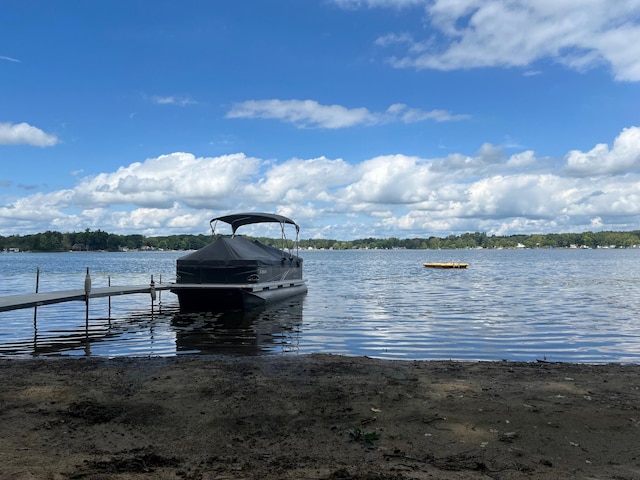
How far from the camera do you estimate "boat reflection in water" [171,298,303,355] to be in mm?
14766

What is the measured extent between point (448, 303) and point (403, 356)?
15.2 meters

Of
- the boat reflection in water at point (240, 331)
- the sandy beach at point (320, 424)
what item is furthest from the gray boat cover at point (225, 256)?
the sandy beach at point (320, 424)

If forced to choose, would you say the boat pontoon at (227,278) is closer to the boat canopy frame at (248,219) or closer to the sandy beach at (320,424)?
the boat canopy frame at (248,219)

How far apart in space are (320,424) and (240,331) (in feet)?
39.3

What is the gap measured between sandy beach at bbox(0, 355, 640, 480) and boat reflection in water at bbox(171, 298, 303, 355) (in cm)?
493

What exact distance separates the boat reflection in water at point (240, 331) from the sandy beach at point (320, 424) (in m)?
4.93

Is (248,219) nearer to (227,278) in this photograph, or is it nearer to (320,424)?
(227,278)

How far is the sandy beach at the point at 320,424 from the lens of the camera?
16.6 feet

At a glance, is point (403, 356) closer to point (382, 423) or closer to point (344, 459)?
point (382, 423)

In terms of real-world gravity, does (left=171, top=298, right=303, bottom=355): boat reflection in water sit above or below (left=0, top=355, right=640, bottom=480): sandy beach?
below

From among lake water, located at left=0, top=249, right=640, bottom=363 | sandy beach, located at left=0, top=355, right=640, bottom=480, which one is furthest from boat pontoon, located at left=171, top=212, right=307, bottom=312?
sandy beach, located at left=0, top=355, right=640, bottom=480

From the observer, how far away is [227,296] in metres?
23.0

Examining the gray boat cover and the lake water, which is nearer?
the lake water

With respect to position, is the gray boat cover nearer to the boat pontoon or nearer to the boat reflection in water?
the boat pontoon
